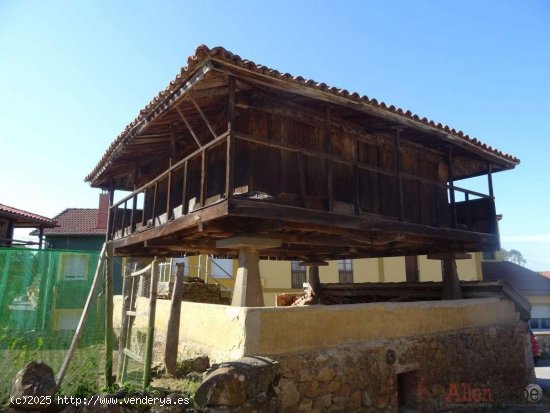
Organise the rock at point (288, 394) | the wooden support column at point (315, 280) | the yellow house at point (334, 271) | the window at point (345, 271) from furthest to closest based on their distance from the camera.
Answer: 1. the window at point (345, 271)
2. the yellow house at point (334, 271)
3. the wooden support column at point (315, 280)
4. the rock at point (288, 394)

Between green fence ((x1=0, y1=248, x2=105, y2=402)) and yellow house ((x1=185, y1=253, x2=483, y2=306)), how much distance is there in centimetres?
1274

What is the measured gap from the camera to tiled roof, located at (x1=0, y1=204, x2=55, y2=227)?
465 inches

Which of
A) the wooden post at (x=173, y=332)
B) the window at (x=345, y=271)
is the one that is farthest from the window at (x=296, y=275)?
the wooden post at (x=173, y=332)

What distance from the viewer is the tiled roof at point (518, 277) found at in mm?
22734

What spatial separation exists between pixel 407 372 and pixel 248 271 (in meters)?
2.78

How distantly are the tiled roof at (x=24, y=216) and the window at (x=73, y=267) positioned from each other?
9376 millimetres

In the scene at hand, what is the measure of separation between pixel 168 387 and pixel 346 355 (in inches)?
83.4

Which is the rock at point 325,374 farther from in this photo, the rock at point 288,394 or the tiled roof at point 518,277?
the tiled roof at point 518,277

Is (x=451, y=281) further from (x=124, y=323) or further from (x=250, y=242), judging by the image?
(x=124, y=323)

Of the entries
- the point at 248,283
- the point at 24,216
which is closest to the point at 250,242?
the point at 248,283

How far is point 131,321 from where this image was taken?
492 centimetres

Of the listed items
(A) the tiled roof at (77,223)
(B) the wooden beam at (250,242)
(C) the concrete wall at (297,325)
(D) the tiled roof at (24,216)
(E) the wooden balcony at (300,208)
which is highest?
(A) the tiled roof at (77,223)

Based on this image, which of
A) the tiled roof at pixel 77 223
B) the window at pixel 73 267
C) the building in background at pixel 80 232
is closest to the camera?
the window at pixel 73 267

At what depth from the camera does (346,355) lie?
16.5 ft
